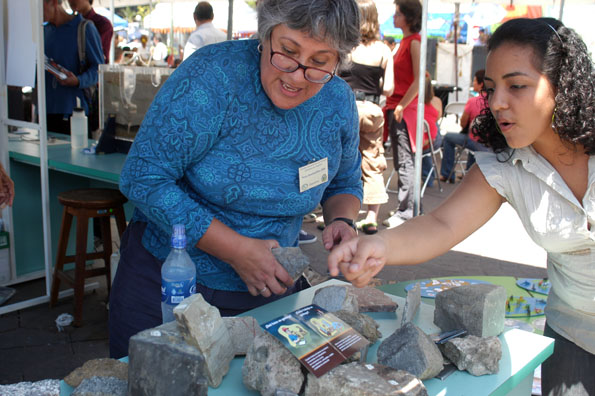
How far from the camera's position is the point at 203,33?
652cm

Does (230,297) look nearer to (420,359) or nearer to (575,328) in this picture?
(420,359)

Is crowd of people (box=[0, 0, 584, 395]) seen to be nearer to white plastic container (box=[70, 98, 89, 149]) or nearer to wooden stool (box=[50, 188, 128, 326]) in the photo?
wooden stool (box=[50, 188, 128, 326])

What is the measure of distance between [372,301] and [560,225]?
1.96 feet

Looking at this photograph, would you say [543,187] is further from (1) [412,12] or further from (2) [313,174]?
(1) [412,12]

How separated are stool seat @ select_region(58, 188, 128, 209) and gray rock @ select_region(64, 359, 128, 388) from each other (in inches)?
93.4

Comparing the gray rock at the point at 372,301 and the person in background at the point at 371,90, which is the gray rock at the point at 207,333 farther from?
the person in background at the point at 371,90

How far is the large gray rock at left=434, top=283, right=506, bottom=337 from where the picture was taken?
158 centimetres

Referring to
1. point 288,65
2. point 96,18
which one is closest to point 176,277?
point 288,65

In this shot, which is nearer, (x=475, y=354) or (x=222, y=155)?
(x=475, y=354)

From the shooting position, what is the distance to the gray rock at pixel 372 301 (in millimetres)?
1796

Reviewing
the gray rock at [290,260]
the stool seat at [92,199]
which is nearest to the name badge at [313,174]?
the gray rock at [290,260]

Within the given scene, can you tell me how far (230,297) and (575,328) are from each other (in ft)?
3.43

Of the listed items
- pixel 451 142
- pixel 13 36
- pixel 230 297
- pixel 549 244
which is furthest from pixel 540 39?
pixel 451 142

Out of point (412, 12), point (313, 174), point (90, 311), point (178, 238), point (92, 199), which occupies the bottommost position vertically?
point (90, 311)
